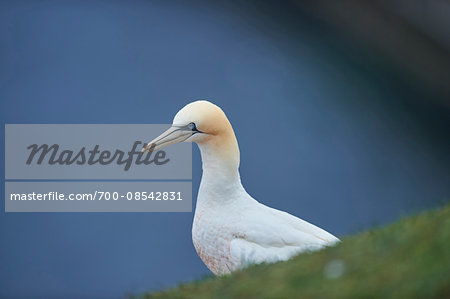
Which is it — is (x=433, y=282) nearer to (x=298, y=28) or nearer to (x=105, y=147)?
(x=105, y=147)

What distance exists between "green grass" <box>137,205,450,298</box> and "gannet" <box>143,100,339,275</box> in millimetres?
1146

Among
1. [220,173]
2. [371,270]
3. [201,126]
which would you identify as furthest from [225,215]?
[371,270]

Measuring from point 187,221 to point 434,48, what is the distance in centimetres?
274

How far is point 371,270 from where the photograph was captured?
147 cm

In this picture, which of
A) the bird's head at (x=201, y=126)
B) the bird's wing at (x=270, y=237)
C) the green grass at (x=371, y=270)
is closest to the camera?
the green grass at (x=371, y=270)

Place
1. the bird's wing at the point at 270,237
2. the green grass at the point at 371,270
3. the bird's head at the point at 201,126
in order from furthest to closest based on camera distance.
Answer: the bird's head at the point at 201,126, the bird's wing at the point at 270,237, the green grass at the point at 371,270

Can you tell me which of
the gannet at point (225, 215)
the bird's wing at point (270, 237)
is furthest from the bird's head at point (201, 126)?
the bird's wing at point (270, 237)

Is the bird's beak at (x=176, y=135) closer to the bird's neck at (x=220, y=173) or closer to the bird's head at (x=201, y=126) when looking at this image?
the bird's head at (x=201, y=126)

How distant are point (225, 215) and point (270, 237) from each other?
259mm

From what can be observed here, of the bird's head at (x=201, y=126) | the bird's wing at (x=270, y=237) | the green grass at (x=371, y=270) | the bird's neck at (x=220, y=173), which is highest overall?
the bird's head at (x=201, y=126)

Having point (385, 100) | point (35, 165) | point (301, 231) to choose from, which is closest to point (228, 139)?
point (301, 231)

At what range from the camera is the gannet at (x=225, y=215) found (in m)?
3.08

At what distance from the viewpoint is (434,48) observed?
A: 5527 mm

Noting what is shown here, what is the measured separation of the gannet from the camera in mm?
3076
